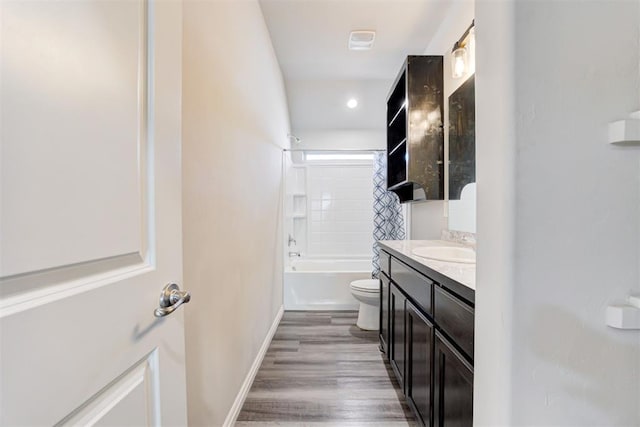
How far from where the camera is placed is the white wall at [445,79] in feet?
6.79

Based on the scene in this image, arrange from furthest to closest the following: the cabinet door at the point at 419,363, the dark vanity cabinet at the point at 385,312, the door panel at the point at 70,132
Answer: the dark vanity cabinet at the point at 385,312, the cabinet door at the point at 419,363, the door panel at the point at 70,132

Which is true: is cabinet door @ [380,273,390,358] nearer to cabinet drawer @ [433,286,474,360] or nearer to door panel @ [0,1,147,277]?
cabinet drawer @ [433,286,474,360]

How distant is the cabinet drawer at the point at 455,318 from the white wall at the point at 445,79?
0.97 m

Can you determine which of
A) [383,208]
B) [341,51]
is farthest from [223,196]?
[383,208]

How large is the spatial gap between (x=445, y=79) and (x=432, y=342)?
1.95 m

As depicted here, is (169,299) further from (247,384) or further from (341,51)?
(341,51)

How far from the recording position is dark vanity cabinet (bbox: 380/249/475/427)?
97cm

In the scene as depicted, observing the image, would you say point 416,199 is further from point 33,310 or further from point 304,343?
point 33,310

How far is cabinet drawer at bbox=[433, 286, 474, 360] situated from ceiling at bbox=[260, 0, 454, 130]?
2146 mm

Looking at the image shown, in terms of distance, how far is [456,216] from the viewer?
216 cm

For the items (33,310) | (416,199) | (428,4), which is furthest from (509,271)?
(428,4)

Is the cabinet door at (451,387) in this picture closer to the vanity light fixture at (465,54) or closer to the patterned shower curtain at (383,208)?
the vanity light fixture at (465,54)

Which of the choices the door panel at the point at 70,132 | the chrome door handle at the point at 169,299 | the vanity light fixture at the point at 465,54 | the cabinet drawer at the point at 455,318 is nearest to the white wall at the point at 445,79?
the vanity light fixture at the point at 465,54

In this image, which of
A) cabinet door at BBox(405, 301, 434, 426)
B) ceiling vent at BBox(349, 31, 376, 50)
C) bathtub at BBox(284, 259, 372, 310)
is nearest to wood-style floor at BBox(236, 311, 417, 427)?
cabinet door at BBox(405, 301, 434, 426)
